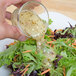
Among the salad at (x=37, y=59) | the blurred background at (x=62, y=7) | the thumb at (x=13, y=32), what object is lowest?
the salad at (x=37, y=59)

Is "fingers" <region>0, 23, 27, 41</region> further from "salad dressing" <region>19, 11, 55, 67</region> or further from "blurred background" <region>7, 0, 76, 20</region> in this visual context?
Result: "blurred background" <region>7, 0, 76, 20</region>

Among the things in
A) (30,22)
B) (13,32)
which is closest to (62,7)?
(30,22)

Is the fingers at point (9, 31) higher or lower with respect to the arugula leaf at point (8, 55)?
higher

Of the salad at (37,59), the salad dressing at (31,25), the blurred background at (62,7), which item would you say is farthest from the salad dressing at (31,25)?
the blurred background at (62,7)

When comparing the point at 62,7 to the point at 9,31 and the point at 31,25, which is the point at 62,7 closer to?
the point at 31,25

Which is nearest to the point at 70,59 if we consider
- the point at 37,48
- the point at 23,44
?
the point at 37,48

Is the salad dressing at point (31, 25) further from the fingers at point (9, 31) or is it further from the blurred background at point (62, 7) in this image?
the blurred background at point (62, 7)
